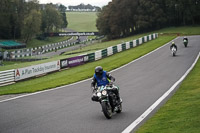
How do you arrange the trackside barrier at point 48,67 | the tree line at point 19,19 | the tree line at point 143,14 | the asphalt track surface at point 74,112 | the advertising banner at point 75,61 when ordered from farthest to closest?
the tree line at point 19,19 → the tree line at point 143,14 → the advertising banner at point 75,61 → the trackside barrier at point 48,67 → the asphalt track surface at point 74,112

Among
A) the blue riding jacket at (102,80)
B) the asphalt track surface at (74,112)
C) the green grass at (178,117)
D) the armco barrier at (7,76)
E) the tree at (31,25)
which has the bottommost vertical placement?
the armco barrier at (7,76)

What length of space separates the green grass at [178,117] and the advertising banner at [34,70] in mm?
16727

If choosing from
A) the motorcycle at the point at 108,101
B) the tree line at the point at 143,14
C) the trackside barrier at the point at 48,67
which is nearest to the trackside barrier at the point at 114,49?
the trackside barrier at the point at 48,67

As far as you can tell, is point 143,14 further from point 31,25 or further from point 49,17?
point 49,17

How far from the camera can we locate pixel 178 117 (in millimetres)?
10867

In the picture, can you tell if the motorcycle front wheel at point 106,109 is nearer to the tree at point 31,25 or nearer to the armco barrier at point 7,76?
the armco barrier at point 7,76

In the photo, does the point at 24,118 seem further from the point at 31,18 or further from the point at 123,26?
the point at 31,18

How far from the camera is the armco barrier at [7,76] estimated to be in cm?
2667

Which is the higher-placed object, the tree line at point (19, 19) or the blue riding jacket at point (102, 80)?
the tree line at point (19, 19)

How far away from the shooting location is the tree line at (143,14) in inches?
3556

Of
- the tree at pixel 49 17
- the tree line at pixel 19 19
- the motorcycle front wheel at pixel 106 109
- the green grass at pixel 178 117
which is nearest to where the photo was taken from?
the green grass at pixel 178 117

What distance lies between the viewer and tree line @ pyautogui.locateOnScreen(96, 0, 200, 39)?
296 ft

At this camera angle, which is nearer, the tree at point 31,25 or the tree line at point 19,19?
the tree at point 31,25

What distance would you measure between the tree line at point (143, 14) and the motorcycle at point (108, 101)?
7837 cm
